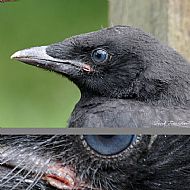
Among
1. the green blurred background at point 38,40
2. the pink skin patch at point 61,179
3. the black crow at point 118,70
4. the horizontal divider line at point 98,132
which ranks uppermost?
the green blurred background at point 38,40

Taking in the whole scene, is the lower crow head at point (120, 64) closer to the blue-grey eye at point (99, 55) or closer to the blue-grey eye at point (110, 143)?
the blue-grey eye at point (99, 55)

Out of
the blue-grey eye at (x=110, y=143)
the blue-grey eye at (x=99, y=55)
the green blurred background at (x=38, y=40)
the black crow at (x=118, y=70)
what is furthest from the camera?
the green blurred background at (x=38, y=40)

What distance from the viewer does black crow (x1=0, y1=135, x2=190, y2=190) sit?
103cm

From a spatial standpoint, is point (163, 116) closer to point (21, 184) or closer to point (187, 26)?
point (187, 26)

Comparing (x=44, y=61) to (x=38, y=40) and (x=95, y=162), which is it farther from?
(x=38, y=40)

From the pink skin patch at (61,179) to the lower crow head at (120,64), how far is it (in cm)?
66

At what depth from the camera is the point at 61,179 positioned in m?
1.06

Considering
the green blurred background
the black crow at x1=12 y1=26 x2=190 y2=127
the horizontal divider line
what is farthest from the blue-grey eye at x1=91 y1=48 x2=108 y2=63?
the green blurred background

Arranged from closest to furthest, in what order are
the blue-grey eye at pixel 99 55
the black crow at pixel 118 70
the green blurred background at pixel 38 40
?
the black crow at pixel 118 70 < the blue-grey eye at pixel 99 55 < the green blurred background at pixel 38 40

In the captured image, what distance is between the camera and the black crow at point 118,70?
5.54 ft

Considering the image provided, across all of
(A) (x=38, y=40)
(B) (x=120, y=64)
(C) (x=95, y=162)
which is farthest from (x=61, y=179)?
(A) (x=38, y=40)

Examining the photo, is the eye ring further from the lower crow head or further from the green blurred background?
the green blurred background

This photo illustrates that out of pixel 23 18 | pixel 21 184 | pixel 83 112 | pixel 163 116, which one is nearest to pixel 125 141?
pixel 21 184

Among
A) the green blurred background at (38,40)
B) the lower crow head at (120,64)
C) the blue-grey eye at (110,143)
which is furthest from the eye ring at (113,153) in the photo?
the green blurred background at (38,40)
